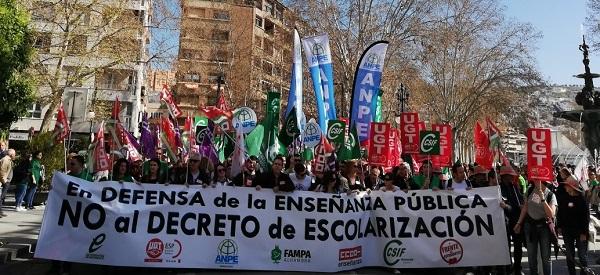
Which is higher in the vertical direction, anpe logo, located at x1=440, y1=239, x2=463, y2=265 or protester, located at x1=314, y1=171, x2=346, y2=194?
protester, located at x1=314, y1=171, x2=346, y2=194

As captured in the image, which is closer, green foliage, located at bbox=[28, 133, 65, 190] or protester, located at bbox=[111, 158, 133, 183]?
protester, located at bbox=[111, 158, 133, 183]

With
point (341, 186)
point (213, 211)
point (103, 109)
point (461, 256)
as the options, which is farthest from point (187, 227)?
point (103, 109)

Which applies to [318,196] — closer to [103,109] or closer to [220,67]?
[103,109]

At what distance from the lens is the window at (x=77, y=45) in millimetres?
21547

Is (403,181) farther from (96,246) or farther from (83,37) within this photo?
(83,37)

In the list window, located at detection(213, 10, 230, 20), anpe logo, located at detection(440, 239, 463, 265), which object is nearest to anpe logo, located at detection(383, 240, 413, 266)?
anpe logo, located at detection(440, 239, 463, 265)

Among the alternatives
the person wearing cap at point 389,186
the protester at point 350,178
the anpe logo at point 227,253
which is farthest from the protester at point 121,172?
the person wearing cap at point 389,186

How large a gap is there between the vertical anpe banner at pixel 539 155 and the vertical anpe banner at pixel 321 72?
618 centimetres

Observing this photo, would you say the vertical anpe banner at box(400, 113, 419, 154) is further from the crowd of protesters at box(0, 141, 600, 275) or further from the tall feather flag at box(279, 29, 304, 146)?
the tall feather flag at box(279, 29, 304, 146)

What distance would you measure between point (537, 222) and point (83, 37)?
20307 mm

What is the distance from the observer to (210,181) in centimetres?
771

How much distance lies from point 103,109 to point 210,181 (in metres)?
22.0

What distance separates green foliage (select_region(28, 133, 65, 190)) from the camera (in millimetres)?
17125

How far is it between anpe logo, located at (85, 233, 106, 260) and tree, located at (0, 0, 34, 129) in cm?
563
